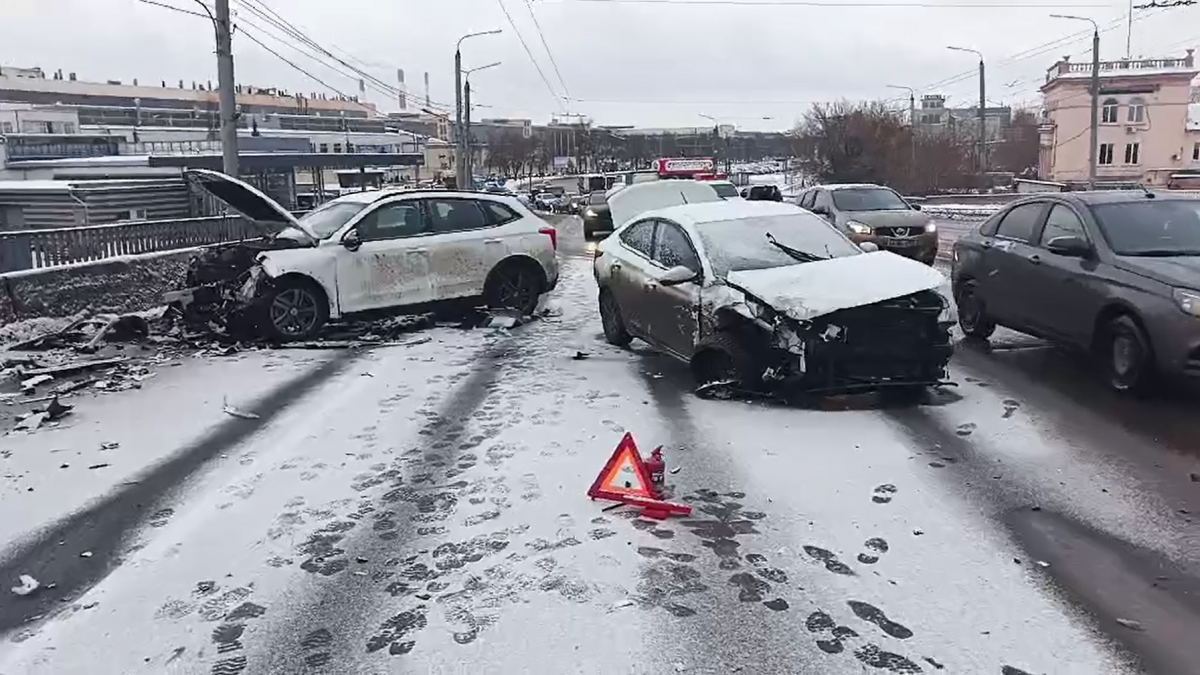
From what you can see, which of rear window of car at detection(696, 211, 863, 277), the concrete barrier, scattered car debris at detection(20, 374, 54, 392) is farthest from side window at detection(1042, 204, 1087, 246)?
the concrete barrier

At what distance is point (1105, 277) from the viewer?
8094 mm

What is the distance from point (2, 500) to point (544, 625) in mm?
3850

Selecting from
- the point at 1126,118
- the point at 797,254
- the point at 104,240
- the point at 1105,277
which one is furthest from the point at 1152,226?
the point at 1126,118

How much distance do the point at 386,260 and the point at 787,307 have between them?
233 inches

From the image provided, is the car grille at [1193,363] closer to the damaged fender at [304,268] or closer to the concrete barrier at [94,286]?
the damaged fender at [304,268]

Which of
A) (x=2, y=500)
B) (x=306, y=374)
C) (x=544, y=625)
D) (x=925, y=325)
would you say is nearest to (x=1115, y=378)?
(x=925, y=325)

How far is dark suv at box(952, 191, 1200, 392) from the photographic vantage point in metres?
7.41

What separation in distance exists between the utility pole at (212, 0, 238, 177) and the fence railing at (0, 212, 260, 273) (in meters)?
1.16

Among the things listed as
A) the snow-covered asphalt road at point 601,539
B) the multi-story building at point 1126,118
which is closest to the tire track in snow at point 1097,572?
the snow-covered asphalt road at point 601,539

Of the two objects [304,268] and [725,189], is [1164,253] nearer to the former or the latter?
[304,268]

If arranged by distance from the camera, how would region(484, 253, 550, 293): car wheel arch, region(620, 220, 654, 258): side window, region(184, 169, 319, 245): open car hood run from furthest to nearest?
region(484, 253, 550, 293): car wheel arch, region(184, 169, 319, 245): open car hood, region(620, 220, 654, 258): side window

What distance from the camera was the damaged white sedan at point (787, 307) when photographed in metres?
7.41

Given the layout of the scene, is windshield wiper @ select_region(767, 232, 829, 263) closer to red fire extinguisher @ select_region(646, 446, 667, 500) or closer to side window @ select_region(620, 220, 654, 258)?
side window @ select_region(620, 220, 654, 258)

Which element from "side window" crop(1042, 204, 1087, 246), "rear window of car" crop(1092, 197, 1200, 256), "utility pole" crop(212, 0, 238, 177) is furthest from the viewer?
"utility pole" crop(212, 0, 238, 177)
